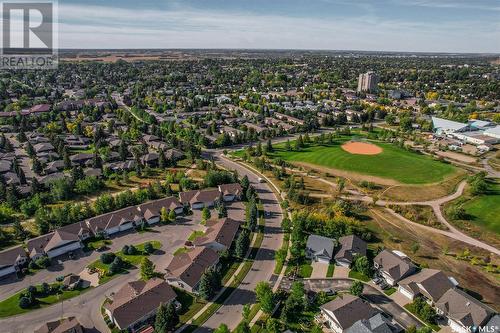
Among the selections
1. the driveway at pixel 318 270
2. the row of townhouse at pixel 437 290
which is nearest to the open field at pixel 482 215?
the row of townhouse at pixel 437 290

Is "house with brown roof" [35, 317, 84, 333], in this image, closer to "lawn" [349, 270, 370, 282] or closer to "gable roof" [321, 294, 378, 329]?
"gable roof" [321, 294, 378, 329]

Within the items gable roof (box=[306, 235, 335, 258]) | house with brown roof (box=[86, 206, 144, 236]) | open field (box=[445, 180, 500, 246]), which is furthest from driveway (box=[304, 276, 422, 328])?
house with brown roof (box=[86, 206, 144, 236])

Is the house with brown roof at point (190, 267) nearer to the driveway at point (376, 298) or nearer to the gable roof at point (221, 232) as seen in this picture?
the gable roof at point (221, 232)

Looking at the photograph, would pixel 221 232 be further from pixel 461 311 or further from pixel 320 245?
pixel 461 311

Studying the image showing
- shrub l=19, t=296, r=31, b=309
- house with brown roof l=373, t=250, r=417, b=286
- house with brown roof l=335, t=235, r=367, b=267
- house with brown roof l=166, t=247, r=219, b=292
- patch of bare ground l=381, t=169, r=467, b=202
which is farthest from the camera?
patch of bare ground l=381, t=169, r=467, b=202

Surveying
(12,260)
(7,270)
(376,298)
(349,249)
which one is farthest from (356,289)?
(7,270)

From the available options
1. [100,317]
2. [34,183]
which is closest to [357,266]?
[100,317]

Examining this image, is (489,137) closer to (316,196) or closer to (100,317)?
(316,196)
